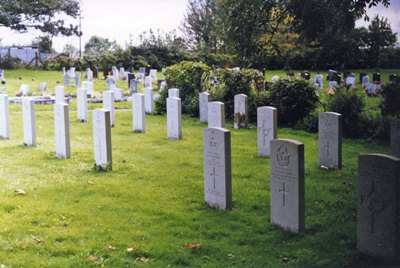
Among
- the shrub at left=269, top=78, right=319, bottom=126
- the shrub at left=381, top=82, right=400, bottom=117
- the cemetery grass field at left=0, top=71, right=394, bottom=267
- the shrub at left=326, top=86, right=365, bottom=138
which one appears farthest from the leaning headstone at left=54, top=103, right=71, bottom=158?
the shrub at left=381, top=82, right=400, bottom=117

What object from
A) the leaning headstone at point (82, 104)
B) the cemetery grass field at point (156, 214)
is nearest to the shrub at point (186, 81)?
the leaning headstone at point (82, 104)

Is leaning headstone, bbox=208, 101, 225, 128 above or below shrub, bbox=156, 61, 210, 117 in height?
below

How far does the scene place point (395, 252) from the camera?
20.9 ft

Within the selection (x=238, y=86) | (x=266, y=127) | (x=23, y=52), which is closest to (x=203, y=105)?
(x=238, y=86)

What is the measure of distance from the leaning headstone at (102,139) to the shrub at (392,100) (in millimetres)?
8395

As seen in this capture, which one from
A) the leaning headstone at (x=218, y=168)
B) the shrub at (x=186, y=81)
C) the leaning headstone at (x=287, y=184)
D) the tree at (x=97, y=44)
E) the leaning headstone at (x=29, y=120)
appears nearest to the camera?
the leaning headstone at (x=287, y=184)

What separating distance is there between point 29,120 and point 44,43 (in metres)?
45.2

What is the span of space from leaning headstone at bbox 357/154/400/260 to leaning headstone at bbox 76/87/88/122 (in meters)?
13.3

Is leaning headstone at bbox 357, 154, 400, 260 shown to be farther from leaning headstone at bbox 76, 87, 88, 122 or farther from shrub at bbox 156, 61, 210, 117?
shrub at bbox 156, 61, 210, 117

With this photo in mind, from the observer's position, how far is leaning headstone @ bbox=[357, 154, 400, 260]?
625 centimetres

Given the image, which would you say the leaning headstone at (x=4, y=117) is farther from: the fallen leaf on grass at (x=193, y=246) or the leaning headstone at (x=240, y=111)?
the fallen leaf on grass at (x=193, y=246)

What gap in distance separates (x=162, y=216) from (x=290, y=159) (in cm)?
210

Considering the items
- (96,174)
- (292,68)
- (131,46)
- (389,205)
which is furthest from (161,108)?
(131,46)

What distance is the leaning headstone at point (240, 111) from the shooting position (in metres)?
16.7
